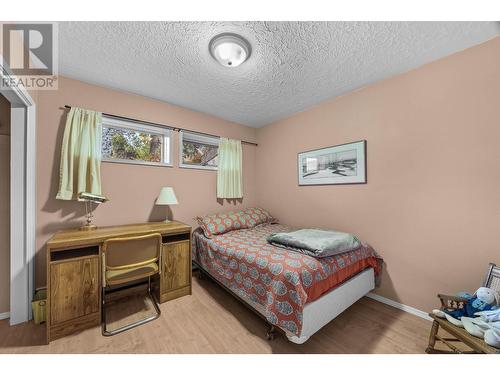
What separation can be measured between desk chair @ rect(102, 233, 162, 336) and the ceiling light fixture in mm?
1762

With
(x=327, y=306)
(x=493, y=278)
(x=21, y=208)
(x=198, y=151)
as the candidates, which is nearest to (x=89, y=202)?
(x=21, y=208)

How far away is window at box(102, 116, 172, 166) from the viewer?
241cm

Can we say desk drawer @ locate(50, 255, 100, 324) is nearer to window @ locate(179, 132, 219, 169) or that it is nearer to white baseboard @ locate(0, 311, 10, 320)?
white baseboard @ locate(0, 311, 10, 320)

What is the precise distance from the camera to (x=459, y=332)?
1.22 meters

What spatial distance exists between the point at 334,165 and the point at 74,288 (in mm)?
3087

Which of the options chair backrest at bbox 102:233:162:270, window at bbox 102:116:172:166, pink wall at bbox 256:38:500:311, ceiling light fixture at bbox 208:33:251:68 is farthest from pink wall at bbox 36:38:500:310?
ceiling light fixture at bbox 208:33:251:68

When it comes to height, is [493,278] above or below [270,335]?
above

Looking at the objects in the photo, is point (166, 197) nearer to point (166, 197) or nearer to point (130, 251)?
point (166, 197)

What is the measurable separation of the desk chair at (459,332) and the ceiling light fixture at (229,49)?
2.55 meters

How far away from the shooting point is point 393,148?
206 centimetres

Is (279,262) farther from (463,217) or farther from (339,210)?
(463,217)
